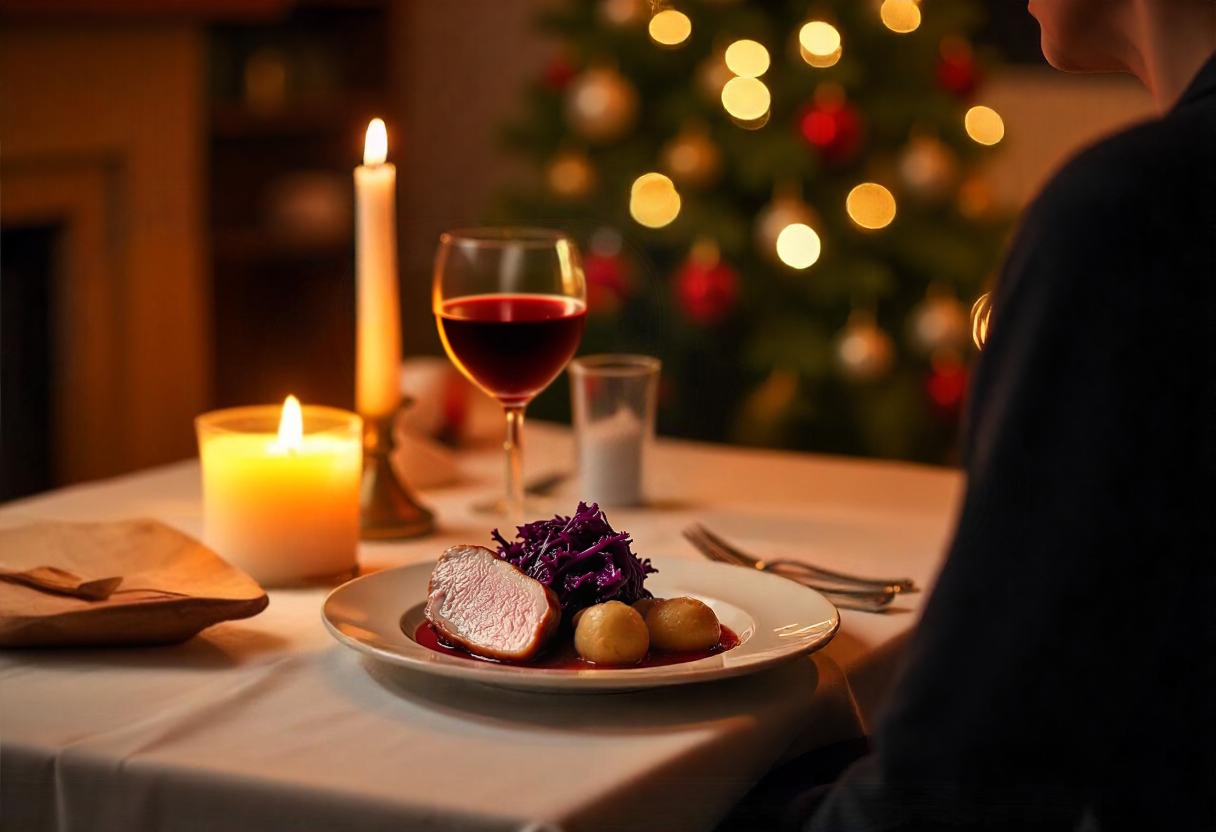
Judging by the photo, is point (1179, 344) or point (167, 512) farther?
point (167, 512)

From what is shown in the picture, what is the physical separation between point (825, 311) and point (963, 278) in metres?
0.31

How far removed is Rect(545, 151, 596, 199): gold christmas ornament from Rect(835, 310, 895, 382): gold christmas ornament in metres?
0.69

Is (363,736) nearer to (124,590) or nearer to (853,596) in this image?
(124,590)

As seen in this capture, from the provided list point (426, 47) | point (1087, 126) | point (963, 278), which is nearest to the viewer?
point (963, 278)

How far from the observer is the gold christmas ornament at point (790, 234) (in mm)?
2994

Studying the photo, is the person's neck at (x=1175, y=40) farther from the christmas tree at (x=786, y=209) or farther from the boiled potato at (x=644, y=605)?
the christmas tree at (x=786, y=209)

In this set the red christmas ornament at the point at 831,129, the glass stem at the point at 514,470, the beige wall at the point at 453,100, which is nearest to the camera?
the glass stem at the point at 514,470

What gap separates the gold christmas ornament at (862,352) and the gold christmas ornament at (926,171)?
288 millimetres

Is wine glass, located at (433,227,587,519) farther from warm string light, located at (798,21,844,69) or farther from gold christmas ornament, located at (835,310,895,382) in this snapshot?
warm string light, located at (798,21,844,69)

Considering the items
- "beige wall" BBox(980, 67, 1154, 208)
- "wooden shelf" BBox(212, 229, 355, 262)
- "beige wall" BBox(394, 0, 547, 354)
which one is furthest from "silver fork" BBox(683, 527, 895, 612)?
"beige wall" BBox(394, 0, 547, 354)

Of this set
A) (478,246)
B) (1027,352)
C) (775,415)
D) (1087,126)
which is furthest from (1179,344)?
(1087,126)

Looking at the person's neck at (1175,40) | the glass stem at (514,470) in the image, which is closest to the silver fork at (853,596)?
the glass stem at (514,470)

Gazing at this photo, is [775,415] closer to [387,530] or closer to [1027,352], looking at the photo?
[387,530]

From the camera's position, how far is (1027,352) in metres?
0.67
